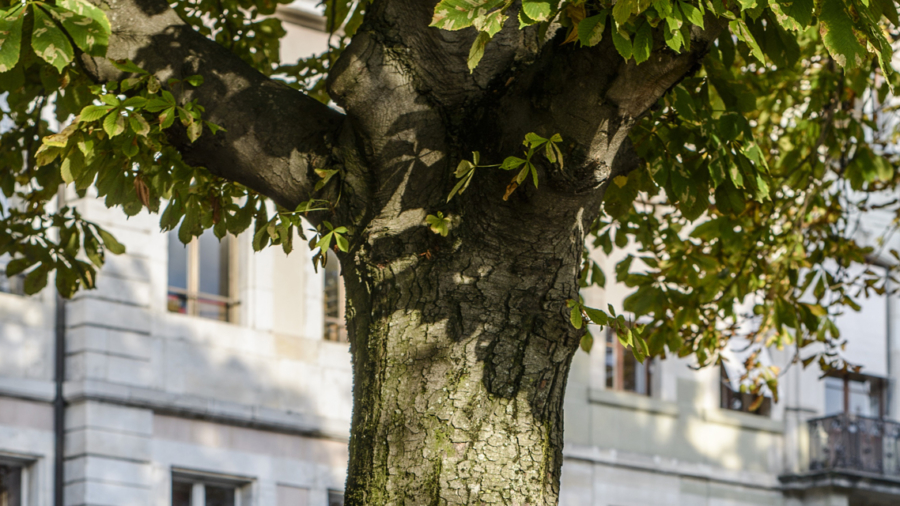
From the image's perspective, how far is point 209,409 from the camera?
1498cm

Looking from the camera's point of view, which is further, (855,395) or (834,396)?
(855,395)

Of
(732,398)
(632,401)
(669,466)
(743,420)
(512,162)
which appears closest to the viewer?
(512,162)

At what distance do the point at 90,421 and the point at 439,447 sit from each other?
10719 millimetres

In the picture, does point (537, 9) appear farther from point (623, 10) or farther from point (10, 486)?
point (10, 486)

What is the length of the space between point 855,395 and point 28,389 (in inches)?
547

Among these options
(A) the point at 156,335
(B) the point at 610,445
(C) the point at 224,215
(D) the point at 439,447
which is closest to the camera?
(D) the point at 439,447

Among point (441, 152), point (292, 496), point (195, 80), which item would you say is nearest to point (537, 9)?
point (441, 152)

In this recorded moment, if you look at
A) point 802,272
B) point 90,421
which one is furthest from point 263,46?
point 802,272

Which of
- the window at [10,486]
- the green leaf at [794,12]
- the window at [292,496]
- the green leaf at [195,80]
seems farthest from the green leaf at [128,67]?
the window at [292,496]

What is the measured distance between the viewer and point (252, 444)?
1540 centimetres

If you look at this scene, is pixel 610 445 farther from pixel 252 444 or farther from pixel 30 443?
pixel 30 443

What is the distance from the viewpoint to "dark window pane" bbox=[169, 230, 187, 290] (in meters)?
15.6

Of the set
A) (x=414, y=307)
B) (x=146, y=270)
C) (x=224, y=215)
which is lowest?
(x=414, y=307)

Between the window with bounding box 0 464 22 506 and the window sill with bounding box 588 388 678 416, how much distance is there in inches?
328
